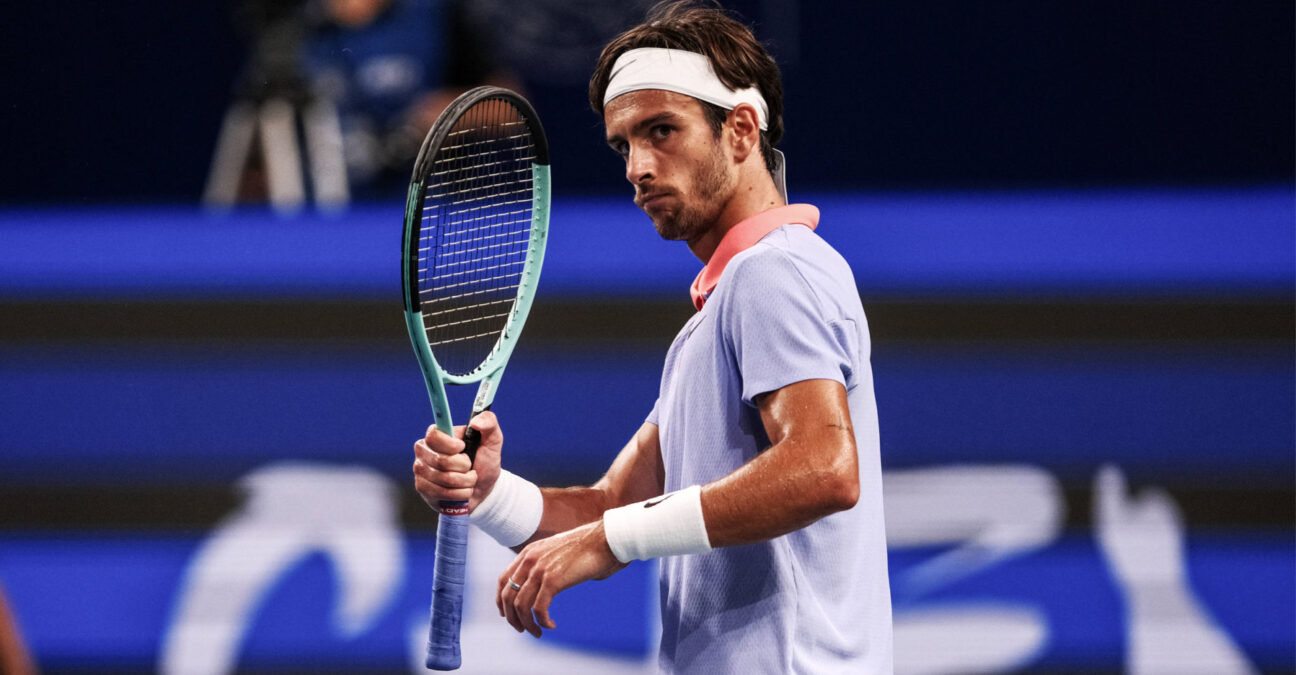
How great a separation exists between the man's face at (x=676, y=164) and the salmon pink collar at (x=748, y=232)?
6 cm

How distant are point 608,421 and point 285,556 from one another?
986mm

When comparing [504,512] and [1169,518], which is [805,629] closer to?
[504,512]

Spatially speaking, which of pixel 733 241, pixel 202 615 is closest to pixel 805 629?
pixel 733 241

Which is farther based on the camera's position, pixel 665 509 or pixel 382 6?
pixel 382 6

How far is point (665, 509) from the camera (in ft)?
6.17

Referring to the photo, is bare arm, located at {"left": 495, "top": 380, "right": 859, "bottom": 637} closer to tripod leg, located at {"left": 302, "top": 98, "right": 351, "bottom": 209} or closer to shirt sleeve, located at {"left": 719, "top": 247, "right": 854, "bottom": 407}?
shirt sleeve, located at {"left": 719, "top": 247, "right": 854, "bottom": 407}

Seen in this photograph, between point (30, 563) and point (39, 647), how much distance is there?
24cm

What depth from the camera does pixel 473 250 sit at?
2.79m

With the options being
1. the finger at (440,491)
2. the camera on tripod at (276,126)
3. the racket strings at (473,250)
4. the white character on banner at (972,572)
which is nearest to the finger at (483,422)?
the finger at (440,491)

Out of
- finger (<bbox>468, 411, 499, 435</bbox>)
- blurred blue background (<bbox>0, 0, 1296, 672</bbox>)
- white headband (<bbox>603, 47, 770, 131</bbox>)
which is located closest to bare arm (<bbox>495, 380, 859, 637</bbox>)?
finger (<bbox>468, 411, 499, 435</bbox>)

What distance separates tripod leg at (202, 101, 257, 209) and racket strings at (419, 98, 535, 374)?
87 centimetres

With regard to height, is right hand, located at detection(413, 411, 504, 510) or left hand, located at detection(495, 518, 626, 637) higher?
right hand, located at detection(413, 411, 504, 510)

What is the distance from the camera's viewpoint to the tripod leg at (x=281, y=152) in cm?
443

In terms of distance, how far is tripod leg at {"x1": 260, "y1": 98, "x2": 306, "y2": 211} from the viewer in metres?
4.43
